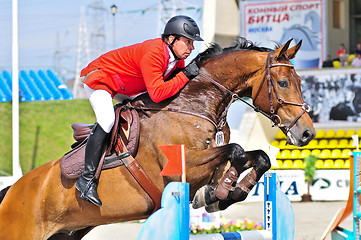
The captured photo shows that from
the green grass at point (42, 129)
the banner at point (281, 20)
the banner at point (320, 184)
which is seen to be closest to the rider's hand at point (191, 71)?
the banner at point (320, 184)

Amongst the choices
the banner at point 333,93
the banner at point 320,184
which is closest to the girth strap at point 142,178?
the banner at point 320,184

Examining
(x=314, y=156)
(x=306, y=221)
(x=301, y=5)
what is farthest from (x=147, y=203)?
(x=301, y=5)

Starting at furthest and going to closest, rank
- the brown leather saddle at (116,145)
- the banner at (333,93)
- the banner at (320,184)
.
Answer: the banner at (333,93), the banner at (320,184), the brown leather saddle at (116,145)

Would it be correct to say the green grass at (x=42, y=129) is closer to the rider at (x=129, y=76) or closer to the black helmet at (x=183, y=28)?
the rider at (x=129, y=76)

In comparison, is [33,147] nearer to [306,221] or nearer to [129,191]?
[306,221]

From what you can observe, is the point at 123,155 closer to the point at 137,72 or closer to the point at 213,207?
the point at 137,72

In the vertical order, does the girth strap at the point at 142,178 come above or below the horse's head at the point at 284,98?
below

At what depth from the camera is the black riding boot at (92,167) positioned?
10.7ft

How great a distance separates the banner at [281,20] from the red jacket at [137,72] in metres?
10.3

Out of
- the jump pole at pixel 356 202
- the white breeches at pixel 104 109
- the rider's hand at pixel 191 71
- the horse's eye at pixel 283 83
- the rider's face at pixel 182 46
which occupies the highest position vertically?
the rider's face at pixel 182 46

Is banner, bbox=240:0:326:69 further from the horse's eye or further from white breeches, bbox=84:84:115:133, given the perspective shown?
white breeches, bbox=84:84:115:133

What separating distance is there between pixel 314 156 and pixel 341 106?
1.95 meters

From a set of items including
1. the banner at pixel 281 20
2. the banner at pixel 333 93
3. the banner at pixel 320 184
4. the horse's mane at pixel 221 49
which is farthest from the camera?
the banner at pixel 281 20

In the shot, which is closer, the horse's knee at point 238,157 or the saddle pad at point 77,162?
the horse's knee at point 238,157
